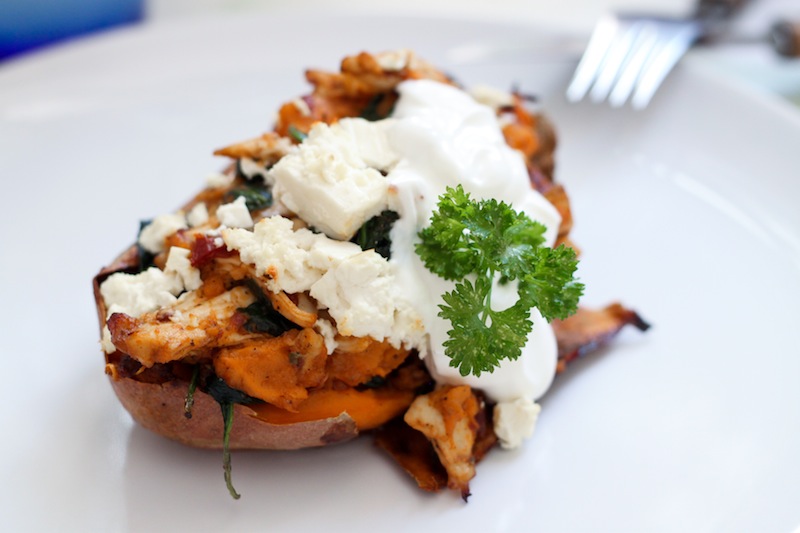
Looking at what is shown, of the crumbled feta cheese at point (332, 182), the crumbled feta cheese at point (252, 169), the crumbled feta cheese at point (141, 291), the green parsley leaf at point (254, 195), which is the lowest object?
the crumbled feta cheese at point (141, 291)

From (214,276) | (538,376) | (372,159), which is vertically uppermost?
(372,159)

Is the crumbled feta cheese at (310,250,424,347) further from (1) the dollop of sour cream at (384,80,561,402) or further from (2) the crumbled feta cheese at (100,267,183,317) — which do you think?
(2) the crumbled feta cheese at (100,267,183,317)

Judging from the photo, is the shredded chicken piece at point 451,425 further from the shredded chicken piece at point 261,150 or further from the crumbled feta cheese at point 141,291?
the shredded chicken piece at point 261,150

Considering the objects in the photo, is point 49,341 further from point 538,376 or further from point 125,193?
point 538,376

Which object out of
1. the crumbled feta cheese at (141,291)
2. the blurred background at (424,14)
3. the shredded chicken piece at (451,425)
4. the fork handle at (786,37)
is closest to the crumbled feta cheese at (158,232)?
the crumbled feta cheese at (141,291)

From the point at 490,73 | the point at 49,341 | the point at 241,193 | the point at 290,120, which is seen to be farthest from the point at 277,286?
the point at 490,73

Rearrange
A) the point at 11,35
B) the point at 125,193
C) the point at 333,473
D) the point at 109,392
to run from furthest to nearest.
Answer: the point at 11,35 < the point at 125,193 < the point at 109,392 < the point at 333,473

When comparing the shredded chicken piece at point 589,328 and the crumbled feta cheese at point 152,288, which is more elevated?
the crumbled feta cheese at point 152,288

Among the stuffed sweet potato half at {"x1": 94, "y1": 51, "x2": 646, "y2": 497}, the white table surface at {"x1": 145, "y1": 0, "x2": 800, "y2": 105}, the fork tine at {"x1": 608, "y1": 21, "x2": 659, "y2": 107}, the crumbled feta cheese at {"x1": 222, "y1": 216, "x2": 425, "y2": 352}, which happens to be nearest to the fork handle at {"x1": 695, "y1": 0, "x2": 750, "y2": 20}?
the white table surface at {"x1": 145, "y1": 0, "x2": 800, "y2": 105}
